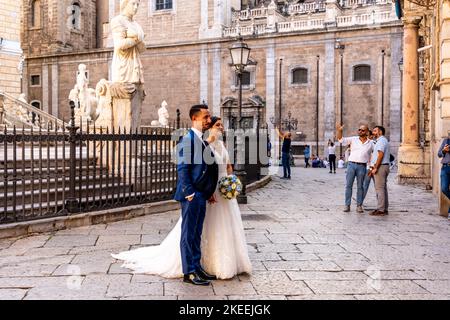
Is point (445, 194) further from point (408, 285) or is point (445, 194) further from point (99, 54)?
point (99, 54)

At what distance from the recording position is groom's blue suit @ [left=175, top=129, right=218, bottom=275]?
5121mm

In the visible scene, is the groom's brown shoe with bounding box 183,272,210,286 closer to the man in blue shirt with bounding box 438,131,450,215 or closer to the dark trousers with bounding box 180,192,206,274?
the dark trousers with bounding box 180,192,206,274

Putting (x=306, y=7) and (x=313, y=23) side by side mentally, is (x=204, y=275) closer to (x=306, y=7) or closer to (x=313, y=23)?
(x=313, y=23)

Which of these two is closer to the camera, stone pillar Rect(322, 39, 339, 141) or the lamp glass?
the lamp glass

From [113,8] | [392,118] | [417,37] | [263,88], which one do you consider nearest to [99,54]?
[113,8]

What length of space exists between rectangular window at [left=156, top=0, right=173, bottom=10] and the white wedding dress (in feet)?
117

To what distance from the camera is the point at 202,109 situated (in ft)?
17.5

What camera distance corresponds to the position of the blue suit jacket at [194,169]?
511 cm

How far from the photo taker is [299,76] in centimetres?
3434

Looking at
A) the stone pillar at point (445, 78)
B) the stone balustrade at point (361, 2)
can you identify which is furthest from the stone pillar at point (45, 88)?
the stone pillar at point (445, 78)

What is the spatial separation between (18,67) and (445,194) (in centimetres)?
1827

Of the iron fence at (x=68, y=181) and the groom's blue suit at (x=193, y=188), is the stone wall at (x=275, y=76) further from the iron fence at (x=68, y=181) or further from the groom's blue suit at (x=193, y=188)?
the groom's blue suit at (x=193, y=188)

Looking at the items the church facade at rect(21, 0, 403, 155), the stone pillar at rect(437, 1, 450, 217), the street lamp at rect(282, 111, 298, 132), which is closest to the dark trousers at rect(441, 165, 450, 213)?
the stone pillar at rect(437, 1, 450, 217)

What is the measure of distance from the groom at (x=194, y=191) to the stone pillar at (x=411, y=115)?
1337 centimetres
